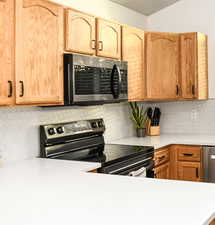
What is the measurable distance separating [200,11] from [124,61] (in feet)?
5.31

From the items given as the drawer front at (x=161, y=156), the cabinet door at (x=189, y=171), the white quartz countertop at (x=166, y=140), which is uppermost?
the white quartz countertop at (x=166, y=140)

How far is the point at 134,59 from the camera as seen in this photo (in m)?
4.00

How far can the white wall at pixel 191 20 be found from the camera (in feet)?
15.4

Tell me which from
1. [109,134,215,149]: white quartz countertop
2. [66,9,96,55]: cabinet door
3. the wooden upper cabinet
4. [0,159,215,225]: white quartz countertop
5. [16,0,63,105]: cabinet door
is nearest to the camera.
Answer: [0,159,215,225]: white quartz countertop

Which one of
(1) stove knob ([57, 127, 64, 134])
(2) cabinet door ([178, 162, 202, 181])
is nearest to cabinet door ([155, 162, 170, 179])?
(2) cabinet door ([178, 162, 202, 181])

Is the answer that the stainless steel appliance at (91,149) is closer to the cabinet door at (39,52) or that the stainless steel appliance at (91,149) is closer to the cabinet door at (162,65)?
the cabinet door at (39,52)

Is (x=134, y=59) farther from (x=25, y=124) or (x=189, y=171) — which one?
(x=25, y=124)

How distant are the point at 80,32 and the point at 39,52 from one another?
0.56 m

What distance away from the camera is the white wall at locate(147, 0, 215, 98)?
15.4ft

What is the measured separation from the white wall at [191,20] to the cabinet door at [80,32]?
1.88 metres

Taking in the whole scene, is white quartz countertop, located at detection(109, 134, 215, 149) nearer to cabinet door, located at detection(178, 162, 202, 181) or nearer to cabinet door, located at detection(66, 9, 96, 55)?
cabinet door, located at detection(178, 162, 202, 181)

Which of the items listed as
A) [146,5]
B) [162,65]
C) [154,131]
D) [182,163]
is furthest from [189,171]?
[146,5]

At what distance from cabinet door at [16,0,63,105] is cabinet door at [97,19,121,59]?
56 cm

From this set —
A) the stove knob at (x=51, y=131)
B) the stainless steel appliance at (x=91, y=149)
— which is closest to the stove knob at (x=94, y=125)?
the stainless steel appliance at (x=91, y=149)
